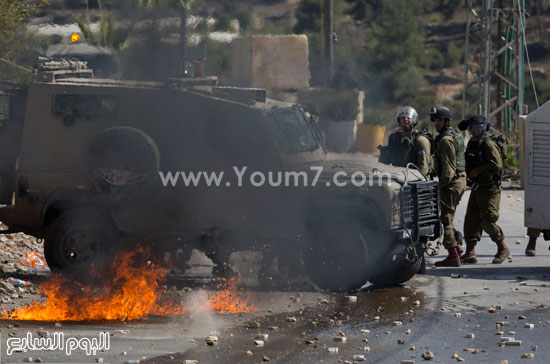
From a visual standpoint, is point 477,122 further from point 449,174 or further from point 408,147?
point 408,147

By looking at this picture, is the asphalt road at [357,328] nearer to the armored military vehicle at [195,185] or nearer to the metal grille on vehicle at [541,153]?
the armored military vehicle at [195,185]

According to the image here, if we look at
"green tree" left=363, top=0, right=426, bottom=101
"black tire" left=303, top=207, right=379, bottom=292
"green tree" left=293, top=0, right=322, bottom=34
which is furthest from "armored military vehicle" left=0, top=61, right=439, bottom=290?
"green tree" left=293, top=0, right=322, bottom=34

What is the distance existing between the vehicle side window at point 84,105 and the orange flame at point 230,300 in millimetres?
2137

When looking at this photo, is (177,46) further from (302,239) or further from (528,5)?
(528,5)

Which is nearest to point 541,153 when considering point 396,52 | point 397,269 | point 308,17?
point 397,269

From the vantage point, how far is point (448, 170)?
10.9 meters

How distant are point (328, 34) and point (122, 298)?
22260 millimetres

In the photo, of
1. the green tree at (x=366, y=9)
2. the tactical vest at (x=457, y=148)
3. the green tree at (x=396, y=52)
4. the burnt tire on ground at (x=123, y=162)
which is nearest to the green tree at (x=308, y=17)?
the green tree at (x=396, y=52)

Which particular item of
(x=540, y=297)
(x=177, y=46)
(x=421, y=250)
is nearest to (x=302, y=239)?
(x=421, y=250)

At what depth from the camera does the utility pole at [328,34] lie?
99.0ft

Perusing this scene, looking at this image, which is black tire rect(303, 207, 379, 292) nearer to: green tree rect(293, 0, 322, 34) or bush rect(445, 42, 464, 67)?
green tree rect(293, 0, 322, 34)

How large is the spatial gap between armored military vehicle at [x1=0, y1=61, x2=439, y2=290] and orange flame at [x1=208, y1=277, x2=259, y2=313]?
0.25m

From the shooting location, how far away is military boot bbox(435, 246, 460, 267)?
11.2 m

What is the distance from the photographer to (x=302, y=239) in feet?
31.3
